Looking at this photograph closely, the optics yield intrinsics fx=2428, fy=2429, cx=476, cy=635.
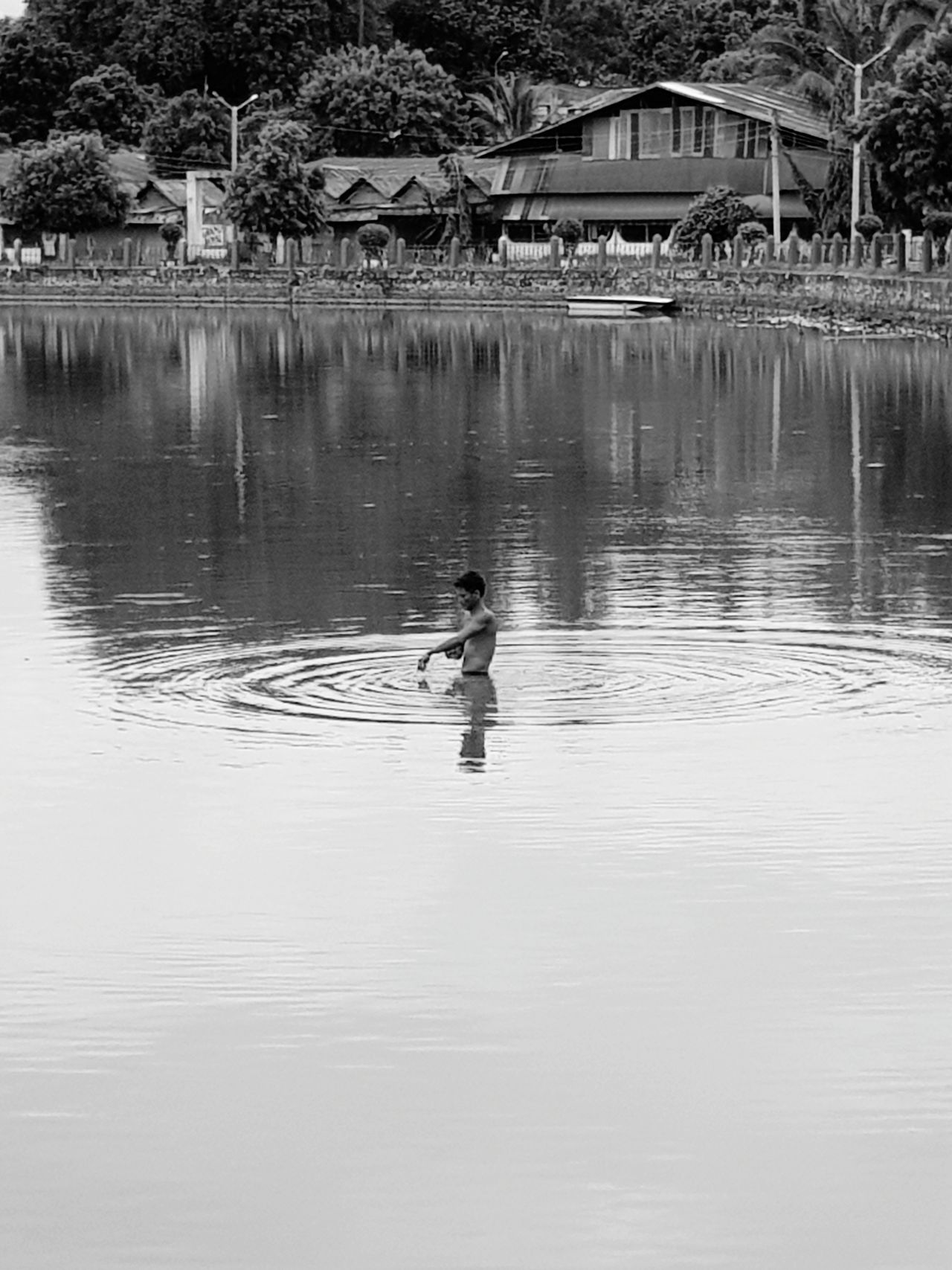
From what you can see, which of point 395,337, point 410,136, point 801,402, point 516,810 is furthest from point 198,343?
point 516,810

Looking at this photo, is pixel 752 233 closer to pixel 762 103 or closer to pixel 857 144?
pixel 762 103

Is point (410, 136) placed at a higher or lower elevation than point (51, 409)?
higher

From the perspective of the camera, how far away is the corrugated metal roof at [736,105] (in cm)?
7212

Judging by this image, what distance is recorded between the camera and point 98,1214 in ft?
21.4

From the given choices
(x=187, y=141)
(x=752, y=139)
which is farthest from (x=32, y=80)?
(x=752, y=139)

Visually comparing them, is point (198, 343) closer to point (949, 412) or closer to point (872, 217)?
point (872, 217)

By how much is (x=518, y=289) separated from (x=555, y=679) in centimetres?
5808

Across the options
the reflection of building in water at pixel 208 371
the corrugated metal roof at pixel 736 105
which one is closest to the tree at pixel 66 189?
the corrugated metal roof at pixel 736 105

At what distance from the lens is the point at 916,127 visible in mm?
48969

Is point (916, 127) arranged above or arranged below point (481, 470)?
above

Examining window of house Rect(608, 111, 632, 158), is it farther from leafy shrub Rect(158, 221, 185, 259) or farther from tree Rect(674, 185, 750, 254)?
leafy shrub Rect(158, 221, 185, 259)

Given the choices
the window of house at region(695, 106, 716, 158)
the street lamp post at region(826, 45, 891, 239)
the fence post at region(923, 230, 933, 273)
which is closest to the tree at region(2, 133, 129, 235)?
the window of house at region(695, 106, 716, 158)

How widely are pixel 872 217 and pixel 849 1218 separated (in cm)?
5170

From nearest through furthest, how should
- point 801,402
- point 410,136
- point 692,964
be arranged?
1. point 692,964
2. point 801,402
3. point 410,136
